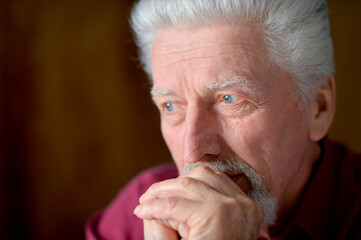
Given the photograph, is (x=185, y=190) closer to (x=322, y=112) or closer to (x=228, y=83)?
(x=228, y=83)

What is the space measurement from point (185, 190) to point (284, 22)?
671mm

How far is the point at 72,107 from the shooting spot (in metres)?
2.59

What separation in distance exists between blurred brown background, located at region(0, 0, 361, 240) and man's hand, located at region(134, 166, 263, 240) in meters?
1.65

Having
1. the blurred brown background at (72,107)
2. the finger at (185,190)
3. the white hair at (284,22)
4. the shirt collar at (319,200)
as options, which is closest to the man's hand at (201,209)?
the finger at (185,190)

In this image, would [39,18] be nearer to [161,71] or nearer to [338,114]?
[161,71]

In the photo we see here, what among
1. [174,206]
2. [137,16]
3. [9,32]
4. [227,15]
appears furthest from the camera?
[9,32]

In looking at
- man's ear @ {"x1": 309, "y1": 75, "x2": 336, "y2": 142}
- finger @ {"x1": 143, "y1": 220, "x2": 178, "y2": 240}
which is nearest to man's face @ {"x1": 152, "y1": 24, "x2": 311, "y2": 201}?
man's ear @ {"x1": 309, "y1": 75, "x2": 336, "y2": 142}

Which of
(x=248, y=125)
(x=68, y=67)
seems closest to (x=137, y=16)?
(x=248, y=125)

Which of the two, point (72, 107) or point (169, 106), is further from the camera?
point (72, 107)

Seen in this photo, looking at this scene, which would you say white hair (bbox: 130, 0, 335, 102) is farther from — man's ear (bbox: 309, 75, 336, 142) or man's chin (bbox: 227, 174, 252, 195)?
man's chin (bbox: 227, 174, 252, 195)

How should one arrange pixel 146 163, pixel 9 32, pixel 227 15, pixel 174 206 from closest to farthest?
pixel 174 206 → pixel 227 15 → pixel 9 32 → pixel 146 163

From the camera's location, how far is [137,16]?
62.1 inches

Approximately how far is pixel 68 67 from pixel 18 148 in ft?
2.10

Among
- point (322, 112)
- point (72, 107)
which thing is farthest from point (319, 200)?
point (72, 107)
